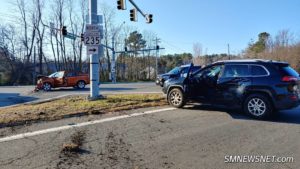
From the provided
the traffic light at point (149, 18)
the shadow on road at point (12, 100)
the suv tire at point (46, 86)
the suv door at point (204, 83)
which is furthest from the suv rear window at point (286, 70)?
the suv tire at point (46, 86)

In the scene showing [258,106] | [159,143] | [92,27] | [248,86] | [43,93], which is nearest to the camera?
[159,143]

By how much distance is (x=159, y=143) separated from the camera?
20.0ft

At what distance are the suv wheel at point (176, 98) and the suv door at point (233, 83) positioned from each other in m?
1.34

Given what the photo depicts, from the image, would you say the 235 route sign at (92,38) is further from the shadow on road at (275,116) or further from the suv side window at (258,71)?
the suv side window at (258,71)

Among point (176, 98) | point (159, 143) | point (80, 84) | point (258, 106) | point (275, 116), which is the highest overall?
point (80, 84)

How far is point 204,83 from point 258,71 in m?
1.80

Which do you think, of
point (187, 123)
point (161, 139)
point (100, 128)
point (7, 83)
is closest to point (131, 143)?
point (161, 139)

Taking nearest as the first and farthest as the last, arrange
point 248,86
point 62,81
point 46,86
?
point 248,86
point 46,86
point 62,81

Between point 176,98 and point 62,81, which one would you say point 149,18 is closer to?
point 62,81

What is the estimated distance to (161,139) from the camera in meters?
6.40

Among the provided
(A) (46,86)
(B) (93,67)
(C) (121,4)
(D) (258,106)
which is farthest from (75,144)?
(A) (46,86)

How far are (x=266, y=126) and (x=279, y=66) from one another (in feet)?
6.52

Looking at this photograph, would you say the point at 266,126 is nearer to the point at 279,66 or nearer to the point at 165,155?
the point at 279,66

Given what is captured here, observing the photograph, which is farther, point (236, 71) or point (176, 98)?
point (176, 98)
